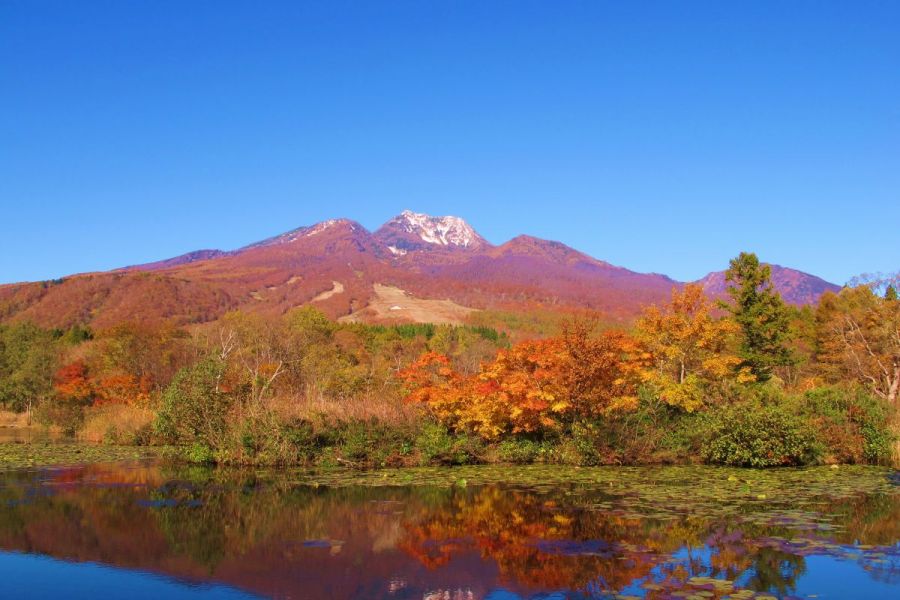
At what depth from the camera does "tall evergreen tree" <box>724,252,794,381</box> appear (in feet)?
→ 169

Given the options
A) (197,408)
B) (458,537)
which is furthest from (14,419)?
(458,537)

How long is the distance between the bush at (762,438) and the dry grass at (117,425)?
2838 cm

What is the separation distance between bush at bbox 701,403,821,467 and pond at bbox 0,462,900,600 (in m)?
2.36

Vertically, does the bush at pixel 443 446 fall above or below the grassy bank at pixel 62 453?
above

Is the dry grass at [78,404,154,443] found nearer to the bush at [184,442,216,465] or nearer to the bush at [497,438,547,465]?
the bush at [184,442,216,465]

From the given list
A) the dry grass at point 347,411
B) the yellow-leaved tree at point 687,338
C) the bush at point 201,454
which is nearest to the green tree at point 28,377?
the bush at point 201,454

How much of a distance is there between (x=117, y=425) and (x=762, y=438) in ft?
106

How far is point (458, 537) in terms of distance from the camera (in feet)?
53.0

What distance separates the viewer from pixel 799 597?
37.7 feet

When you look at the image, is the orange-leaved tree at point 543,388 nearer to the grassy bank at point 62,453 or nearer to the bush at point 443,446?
the bush at point 443,446

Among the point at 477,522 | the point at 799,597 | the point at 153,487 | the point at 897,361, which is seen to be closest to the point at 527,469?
the point at 477,522

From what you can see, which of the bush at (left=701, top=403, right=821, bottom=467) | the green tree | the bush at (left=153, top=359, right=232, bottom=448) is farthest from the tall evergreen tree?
A: the green tree

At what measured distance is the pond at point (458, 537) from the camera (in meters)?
12.5

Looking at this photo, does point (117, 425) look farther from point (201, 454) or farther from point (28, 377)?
point (28, 377)
